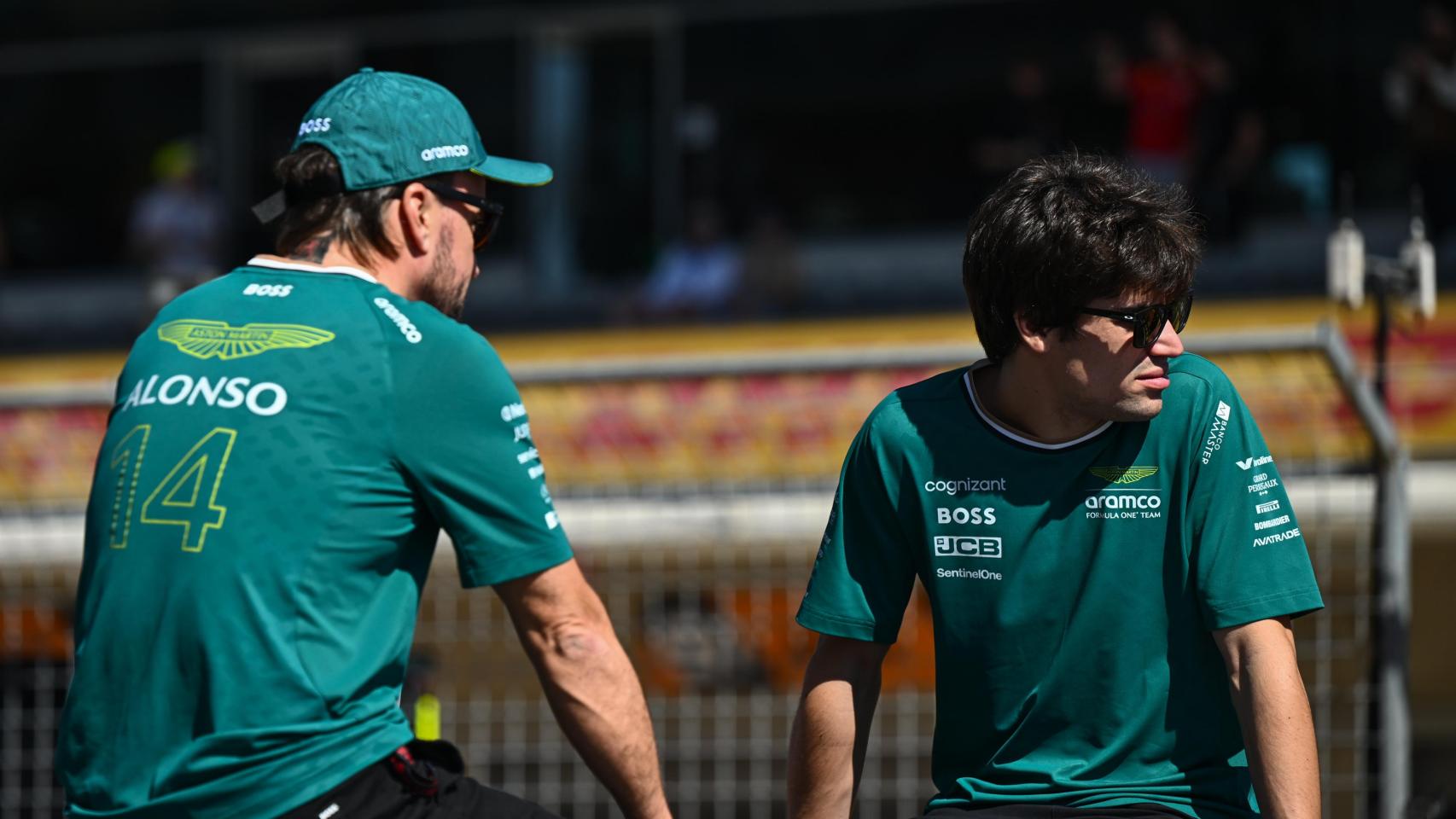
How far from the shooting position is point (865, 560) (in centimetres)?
277

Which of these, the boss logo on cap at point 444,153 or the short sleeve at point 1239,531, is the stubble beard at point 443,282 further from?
the short sleeve at point 1239,531

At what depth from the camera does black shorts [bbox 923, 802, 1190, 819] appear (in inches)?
98.4

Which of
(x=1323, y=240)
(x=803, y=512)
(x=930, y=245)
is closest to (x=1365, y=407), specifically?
(x=803, y=512)

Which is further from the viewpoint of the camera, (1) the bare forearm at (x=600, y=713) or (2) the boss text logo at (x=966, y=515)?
(2) the boss text logo at (x=966, y=515)

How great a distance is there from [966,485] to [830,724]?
0.46 meters

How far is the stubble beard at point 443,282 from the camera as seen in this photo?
2689 millimetres

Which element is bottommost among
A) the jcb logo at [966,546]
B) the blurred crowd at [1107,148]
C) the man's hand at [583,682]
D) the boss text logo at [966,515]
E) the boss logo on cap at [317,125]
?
the man's hand at [583,682]

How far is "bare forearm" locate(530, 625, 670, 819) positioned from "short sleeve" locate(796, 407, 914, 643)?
1.23ft

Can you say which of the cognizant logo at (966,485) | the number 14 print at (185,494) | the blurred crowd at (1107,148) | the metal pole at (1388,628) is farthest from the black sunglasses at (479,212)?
the blurred crowd at (1107,148)

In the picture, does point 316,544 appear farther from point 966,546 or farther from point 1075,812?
point 1075,812

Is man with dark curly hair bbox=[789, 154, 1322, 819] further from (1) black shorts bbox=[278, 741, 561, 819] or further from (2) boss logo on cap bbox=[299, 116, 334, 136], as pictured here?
(2) boss logo on cap bbox=[299, 116, 334, 136]

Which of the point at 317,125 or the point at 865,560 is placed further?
the point at 865,560

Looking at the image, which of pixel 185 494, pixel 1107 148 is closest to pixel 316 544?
pixel 185 494

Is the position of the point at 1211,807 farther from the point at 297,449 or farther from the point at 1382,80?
the point at 1382,80
